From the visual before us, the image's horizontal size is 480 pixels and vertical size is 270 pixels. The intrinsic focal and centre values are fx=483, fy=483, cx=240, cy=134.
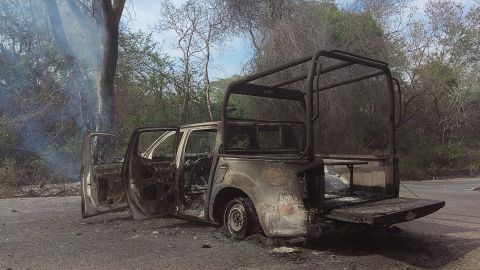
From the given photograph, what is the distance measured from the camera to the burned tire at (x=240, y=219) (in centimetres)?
640

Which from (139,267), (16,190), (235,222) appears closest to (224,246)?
(235,222)

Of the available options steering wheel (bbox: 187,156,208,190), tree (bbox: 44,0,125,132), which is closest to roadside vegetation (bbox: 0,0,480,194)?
tree (bbox: 44,0,125,132)

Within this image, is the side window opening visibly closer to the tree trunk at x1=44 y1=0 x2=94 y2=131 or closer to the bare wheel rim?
the bare wheel rim

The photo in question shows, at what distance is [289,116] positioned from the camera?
15258 millimetres

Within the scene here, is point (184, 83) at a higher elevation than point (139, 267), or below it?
higher

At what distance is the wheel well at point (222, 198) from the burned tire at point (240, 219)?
0.12m

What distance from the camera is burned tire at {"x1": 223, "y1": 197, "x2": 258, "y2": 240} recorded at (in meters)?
6.40

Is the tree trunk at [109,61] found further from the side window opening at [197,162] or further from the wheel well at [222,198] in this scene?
the wheel well at [222,198]

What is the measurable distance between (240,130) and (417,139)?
15579 mm

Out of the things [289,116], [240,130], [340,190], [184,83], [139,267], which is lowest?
[139,267]

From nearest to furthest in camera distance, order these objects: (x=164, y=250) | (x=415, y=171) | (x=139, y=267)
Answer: (x=139, y=267)
(x=164, y=250)
(x=415, y=171)

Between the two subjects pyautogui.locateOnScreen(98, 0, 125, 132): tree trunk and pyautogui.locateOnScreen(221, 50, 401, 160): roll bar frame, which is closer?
pyautogui.locateOnScreen(221, 50, 401, 160): roll bar frame

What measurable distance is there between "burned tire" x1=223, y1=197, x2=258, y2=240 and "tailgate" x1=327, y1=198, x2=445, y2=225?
1.23 metres

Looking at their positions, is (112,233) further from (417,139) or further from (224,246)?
(417,139)
